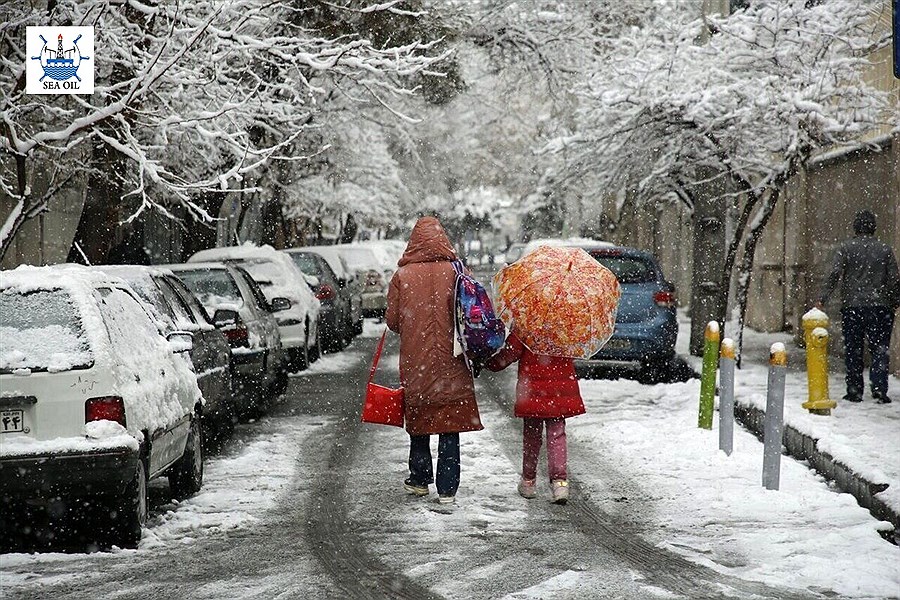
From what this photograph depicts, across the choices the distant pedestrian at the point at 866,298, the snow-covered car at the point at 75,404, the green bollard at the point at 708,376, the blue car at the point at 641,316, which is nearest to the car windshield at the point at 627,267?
the blue car at the point at 641,316

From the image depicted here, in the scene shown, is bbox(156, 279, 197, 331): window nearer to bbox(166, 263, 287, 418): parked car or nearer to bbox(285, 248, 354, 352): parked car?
bbox(166, 263, 287, 418): parked car

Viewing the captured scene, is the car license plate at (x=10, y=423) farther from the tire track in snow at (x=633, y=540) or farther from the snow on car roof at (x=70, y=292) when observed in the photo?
the tire track in snow at (x=633, y=540)

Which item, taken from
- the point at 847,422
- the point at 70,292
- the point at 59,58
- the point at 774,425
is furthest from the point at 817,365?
the point at 59,58

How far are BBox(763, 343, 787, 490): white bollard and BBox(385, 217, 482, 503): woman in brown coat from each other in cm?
202

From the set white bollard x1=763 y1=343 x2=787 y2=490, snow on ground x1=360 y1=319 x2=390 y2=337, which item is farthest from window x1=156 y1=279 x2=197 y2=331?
snow on ground x1=360 y1=319 x2=390 y2=337

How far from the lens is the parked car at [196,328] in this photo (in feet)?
33.0

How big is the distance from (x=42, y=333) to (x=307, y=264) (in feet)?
46.4

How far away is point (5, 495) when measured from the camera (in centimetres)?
679

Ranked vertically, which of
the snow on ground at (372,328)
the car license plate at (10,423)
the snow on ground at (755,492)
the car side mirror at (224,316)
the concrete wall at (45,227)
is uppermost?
the concrete wall at (45,227)

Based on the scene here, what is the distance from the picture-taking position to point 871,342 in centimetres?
1285

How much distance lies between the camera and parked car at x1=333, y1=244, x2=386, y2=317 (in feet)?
90.9

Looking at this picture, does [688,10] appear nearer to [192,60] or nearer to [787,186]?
[787,186]

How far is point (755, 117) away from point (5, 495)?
10.9 m

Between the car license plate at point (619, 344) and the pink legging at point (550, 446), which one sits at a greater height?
the car license plate at point (619, 344)
